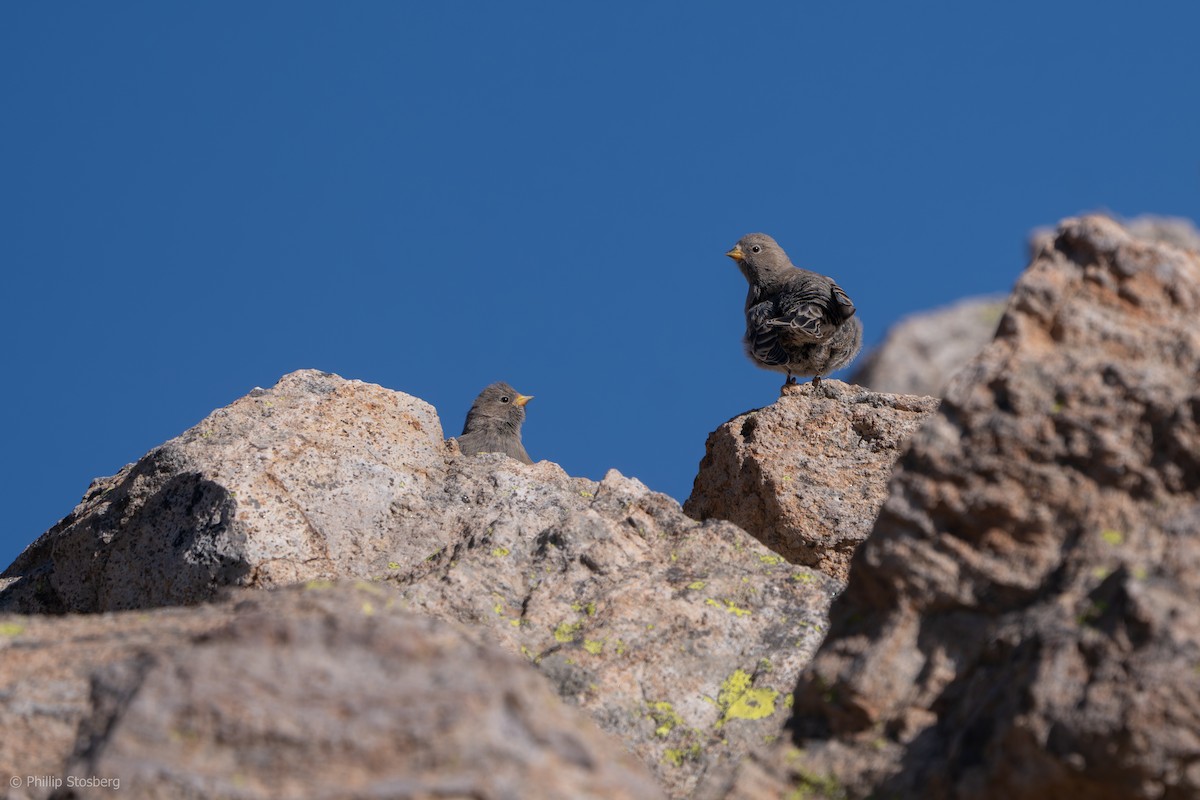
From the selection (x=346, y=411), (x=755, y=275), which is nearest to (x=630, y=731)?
(x=346, y=411)

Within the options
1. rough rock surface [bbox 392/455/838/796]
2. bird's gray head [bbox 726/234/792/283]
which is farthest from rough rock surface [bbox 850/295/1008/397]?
rough rock surface [bbox 392/455/838/796]

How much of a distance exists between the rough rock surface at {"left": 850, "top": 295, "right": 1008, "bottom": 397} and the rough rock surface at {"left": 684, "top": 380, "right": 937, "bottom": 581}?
28617 millimetres

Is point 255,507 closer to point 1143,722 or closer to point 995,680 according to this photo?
point 995,680

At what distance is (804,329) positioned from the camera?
13.0 meters

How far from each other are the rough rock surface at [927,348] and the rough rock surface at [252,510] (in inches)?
1205

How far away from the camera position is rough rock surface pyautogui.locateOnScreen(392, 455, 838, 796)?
225 inches

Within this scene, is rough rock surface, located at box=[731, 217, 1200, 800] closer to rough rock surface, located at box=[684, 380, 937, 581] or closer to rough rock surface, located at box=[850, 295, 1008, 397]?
rough rock surface, located at box=[684, 380, 937, 581]

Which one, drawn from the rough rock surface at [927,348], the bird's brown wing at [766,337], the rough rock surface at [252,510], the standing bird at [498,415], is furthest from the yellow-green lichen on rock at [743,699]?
the rough rock surface at [927,348]

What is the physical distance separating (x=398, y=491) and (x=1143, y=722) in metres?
5.34

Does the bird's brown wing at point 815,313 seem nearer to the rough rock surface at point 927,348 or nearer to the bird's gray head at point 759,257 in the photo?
the bird's gray head at point 759,257

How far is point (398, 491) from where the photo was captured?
8.26 m

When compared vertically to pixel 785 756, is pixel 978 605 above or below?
above

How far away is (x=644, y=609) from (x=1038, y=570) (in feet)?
7.81

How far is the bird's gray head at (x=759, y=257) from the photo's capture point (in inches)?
616
